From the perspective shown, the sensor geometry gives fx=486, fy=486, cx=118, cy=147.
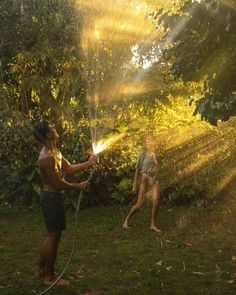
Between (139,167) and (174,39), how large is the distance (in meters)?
5.17

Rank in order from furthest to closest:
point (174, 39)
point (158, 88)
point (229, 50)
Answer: point (158, 88)
point (174, 39)
point (229, 50)

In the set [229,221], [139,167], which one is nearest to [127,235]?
[139,167]

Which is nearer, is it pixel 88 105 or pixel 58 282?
pixel 58 282

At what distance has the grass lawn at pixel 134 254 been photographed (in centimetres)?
639

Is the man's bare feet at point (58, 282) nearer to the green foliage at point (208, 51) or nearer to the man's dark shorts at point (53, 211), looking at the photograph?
the man's dark shorts at point (53, 211)

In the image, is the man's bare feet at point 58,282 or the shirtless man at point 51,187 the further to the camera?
the man's bare feet at point 58,282

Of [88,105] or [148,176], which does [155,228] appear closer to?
[148,176]

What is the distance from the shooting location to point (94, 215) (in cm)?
1202

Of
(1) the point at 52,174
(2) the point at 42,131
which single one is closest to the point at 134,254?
(1) the point at 52,174

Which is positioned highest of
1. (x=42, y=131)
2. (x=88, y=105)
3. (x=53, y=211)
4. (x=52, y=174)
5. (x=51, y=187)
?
(x=42, y=131)

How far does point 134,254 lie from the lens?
8.04 metres

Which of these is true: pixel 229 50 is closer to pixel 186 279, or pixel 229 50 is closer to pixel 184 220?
pixel 186 279

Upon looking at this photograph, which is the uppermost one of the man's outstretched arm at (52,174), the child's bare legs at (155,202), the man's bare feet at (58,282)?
the man's outstretched arm at (52,174)

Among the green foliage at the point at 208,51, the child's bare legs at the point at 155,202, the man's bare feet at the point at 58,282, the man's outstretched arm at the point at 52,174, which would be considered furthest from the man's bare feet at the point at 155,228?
the green foliage at the point at 208,51
